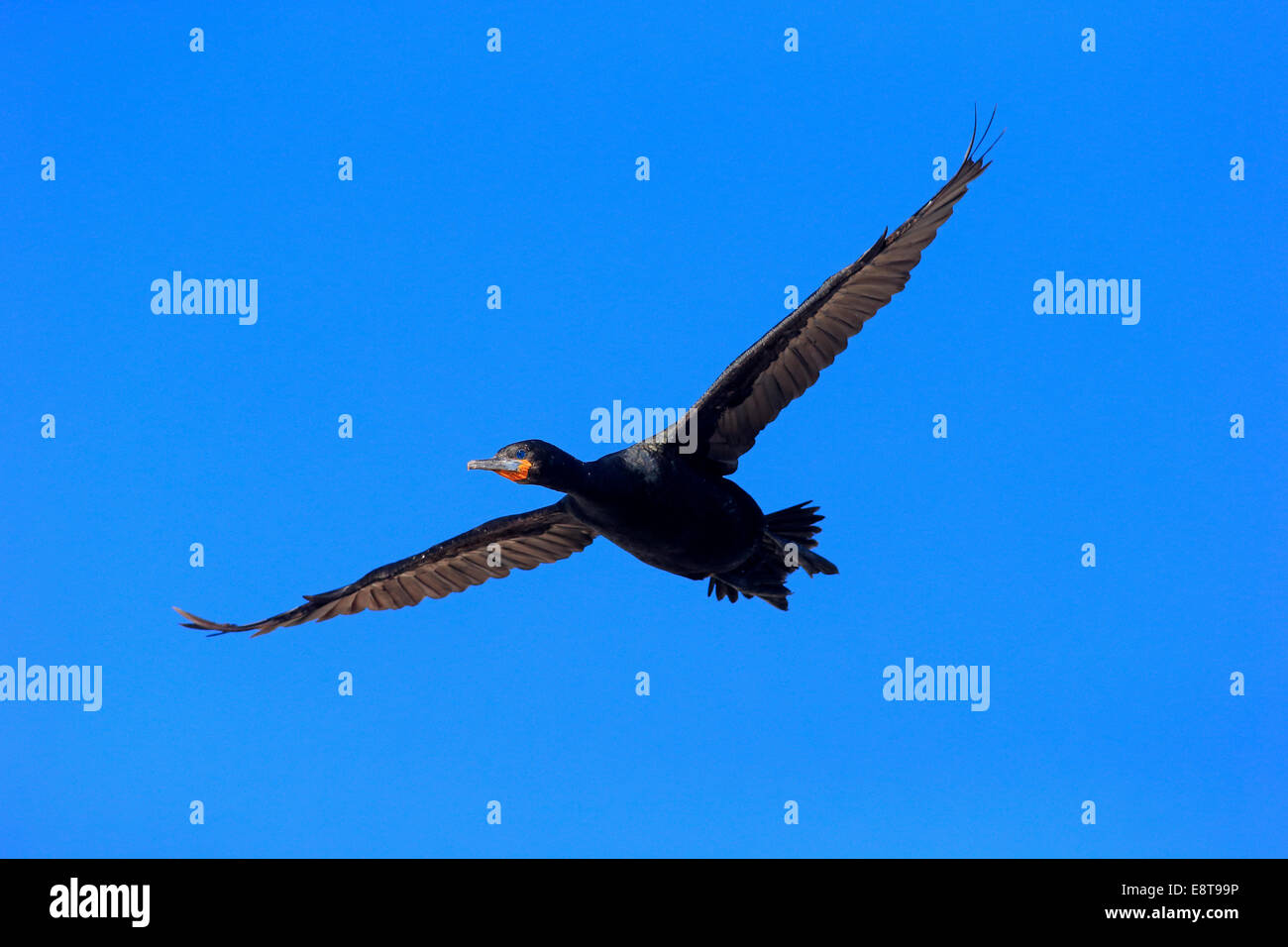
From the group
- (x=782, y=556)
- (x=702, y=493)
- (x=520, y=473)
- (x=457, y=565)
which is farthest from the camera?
(x=457, y=565)

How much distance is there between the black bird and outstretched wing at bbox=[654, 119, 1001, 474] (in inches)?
0.4

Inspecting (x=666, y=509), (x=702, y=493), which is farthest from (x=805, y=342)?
(x=666, y=509)

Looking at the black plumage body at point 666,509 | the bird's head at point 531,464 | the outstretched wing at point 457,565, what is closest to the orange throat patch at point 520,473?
the bird's head at point 531,464

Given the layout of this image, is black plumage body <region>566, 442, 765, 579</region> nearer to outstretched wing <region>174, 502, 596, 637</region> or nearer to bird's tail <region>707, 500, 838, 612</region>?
bird's tail <region>707, 500, 838, 612</region>

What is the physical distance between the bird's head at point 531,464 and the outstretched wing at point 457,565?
187 cm

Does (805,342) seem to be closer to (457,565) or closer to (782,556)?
(782,556)

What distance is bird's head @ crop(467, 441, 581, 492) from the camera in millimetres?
10195

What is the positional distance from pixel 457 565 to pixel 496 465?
116 inches

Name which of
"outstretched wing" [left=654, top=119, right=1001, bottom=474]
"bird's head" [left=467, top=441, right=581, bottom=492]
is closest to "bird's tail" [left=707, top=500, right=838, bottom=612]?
"outstretched wing" [left=654, top=119, right=1001, bottom=474]

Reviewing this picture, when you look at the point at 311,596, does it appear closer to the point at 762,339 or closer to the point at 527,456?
the point at 527,456

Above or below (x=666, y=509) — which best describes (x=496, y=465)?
above

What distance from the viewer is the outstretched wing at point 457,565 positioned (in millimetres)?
12523

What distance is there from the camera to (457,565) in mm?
12922

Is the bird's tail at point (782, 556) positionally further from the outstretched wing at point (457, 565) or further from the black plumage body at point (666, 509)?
the outstretched wing at point (457, 565)
